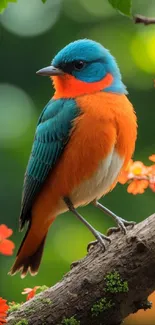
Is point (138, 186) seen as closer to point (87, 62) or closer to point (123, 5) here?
point (87, 62)

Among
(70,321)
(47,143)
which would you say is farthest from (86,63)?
(70,321)

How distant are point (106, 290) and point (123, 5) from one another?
1556 mm

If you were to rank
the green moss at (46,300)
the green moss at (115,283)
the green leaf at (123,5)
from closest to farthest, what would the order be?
the green leaf at (123,5) < the green moss at (115,283) < the green moss at (46,300)

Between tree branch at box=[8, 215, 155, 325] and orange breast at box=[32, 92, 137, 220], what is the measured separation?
630 mm

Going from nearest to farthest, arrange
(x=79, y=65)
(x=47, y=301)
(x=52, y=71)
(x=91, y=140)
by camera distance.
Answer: (x=47, y=301) → (x=91, y=140) → (x=52, y=71) → (x=79, y=65)

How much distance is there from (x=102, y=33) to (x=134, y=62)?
4.94 feet

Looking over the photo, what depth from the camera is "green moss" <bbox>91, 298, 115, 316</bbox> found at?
11.9 ft

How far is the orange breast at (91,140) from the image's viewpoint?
4.26m

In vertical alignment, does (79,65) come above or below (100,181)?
above

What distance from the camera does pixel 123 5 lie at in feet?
8.22

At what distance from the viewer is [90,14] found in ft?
34.2

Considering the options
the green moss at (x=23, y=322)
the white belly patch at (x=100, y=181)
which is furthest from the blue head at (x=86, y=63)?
the green moss at (x=23, y=322)

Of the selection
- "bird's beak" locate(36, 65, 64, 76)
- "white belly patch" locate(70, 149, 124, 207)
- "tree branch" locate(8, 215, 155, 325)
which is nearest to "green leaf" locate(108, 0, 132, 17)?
"tree branch" locate(8, 215, 155, 325)

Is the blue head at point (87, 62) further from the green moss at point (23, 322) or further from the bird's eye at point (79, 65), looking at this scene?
the green moss at point (23, 322)
